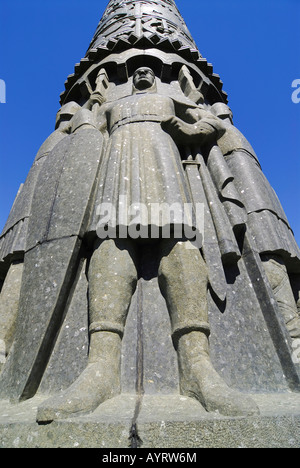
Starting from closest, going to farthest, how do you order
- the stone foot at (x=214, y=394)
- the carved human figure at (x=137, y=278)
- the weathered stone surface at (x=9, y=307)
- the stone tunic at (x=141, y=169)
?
1. the stone foot at (x=214, y=394)
2. the carved human figure at (x=137, y=278)
3. the stone tunic at (x=141, y=169)
4. the weathered stone surface at (x=9, y=307)

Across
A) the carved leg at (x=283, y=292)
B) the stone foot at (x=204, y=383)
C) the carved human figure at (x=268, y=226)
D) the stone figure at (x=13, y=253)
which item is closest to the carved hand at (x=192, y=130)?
the carved human figure at (x=268, y=226)

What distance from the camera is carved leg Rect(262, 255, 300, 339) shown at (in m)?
3.47

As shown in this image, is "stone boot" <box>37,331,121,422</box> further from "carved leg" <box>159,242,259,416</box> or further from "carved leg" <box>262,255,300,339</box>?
"carved leg" <box>262,255,300,339</box>

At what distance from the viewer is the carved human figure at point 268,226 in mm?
3652

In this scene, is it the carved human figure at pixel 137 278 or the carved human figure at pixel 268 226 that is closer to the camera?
the carved human figure at pixel 137 278

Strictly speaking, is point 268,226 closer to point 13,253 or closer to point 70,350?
point 70,350

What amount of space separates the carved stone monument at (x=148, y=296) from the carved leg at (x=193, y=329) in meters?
0.01

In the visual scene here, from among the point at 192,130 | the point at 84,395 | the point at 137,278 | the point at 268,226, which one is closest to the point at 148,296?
the point at 137,278

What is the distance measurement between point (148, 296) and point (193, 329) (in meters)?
0.66

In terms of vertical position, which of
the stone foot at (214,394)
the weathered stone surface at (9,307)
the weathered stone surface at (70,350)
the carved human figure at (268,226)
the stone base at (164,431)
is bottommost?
the stone base at (164,431)

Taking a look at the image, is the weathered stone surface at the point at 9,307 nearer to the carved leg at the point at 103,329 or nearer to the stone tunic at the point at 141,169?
the carved leg at the point at 103,329

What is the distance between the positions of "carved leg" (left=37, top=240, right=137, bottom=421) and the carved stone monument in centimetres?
1

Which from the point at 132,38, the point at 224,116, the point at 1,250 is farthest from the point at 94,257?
the point at 132,38

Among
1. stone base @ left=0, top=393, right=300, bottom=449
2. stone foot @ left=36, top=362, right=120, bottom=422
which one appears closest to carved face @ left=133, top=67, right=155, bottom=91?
stone foot @ left=36, top=362, right=120, bottom=422
